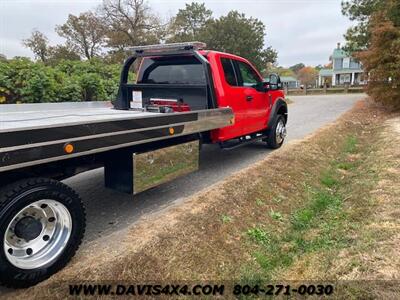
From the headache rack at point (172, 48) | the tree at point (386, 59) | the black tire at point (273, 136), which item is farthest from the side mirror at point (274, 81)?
the tree at point (386, 59)

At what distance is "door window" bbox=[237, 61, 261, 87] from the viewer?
6508mm

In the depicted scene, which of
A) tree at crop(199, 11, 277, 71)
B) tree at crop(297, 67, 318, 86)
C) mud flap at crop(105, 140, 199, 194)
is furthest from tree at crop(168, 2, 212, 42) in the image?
tree at crop(297, 67, 318, 86)

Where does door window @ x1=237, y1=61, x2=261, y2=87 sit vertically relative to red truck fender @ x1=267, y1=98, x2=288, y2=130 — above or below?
above

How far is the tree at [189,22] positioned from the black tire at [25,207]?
39186mm

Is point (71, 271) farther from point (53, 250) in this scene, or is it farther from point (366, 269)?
point (366, 269)

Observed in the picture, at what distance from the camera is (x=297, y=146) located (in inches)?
323

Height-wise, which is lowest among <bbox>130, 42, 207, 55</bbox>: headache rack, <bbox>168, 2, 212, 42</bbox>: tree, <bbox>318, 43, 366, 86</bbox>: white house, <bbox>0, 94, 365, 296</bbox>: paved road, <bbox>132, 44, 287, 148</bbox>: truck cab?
<bbox>0, 94, 365, 296</bbox>: paved road

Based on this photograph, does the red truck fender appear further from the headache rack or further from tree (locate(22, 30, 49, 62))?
tree (locate(22, 30, 49, 62))

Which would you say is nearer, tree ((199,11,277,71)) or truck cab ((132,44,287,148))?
truck cab ((132,44,287,148))

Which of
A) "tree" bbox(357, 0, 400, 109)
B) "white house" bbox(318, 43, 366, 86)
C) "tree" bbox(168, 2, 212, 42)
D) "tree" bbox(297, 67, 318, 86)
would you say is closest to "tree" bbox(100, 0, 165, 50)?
"tree" bbox(168, 2, 212, 42)

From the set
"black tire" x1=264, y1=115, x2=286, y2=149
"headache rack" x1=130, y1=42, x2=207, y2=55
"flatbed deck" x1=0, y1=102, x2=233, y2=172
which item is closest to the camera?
"flatbed deck" x1=0, y1=102, x2=233, y2=172

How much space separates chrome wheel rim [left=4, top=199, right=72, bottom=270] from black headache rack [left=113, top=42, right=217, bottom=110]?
3069mm

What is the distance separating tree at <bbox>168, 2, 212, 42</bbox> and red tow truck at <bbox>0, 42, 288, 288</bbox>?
3570cm

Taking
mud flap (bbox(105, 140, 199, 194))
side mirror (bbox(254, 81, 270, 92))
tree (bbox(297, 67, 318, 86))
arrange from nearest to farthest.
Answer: mud flap (bbox(105, 140, 199, 194)) < side mirror (bbox(254, 81, 270, 92)) < tree (bbox(297, 67, 318, 86))
